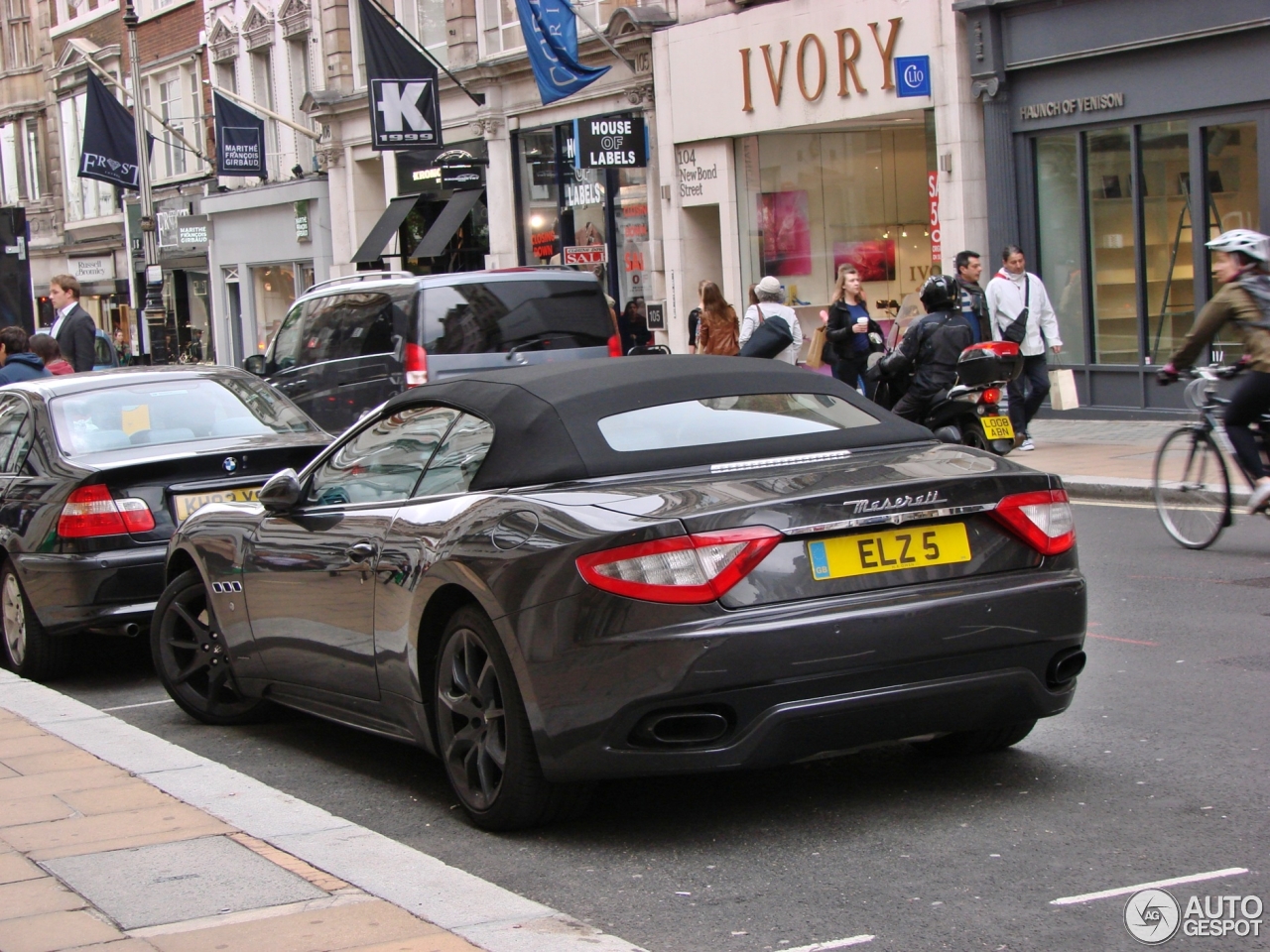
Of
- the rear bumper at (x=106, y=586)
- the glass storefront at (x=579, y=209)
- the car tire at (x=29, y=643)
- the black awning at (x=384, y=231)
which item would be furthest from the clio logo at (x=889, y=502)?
the black awning at (x=384, y=231)

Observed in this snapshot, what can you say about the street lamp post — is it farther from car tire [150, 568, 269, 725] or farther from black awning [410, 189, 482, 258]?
car tire [150, 568, 269, 725]

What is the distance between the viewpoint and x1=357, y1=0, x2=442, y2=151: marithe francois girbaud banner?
3020 cm

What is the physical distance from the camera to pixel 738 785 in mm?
5898

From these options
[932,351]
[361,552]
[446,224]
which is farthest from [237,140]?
[361,552]

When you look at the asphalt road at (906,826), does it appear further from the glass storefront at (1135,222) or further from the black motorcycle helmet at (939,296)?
the glass storefront at (1135,222)

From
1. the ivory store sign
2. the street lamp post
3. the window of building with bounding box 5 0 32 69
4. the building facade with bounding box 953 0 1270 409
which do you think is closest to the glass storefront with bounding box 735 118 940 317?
the ivory store sign

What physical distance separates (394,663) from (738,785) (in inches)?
47.8

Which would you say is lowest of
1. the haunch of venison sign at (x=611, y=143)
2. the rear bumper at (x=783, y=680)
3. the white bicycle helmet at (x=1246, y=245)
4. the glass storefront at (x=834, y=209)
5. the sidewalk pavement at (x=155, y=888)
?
the sidewalk pavement at (x=155, y=888)

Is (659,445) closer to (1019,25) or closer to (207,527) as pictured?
(207,527)

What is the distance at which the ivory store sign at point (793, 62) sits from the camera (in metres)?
21.7

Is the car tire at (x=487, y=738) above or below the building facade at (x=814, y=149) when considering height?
below

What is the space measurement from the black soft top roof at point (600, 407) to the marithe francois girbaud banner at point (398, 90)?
2478 cm

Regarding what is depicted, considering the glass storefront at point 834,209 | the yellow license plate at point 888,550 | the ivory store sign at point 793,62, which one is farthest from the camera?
the glass storefront at point 834,209

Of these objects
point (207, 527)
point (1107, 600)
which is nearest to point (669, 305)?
point (1107, 600)
